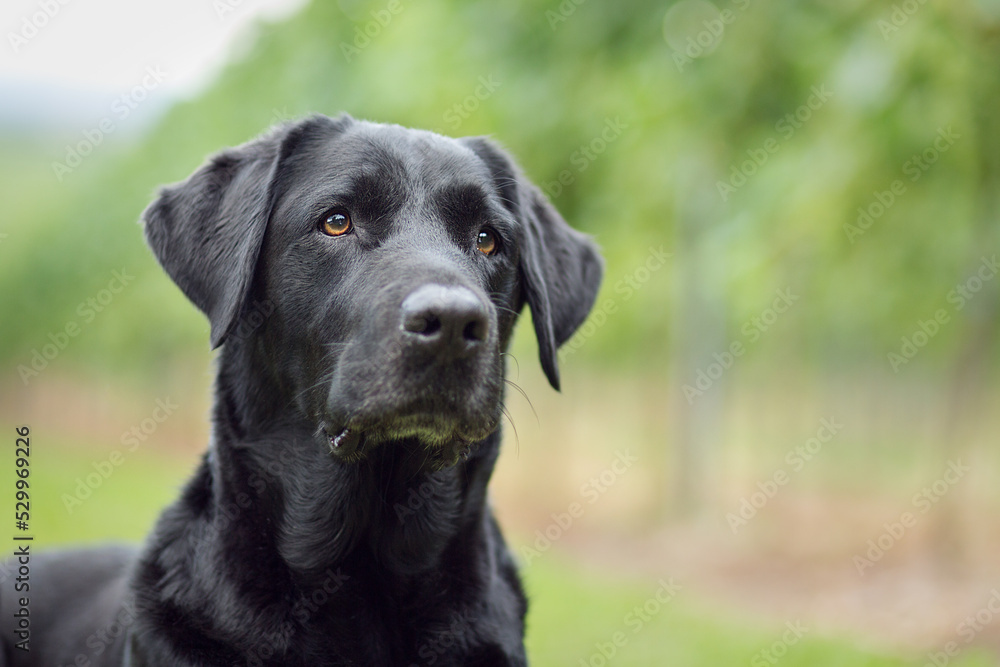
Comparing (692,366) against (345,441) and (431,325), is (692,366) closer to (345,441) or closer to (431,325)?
(345,441)

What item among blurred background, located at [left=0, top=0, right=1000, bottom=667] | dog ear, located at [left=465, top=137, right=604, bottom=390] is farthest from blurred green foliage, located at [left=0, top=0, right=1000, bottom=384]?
dog ear, located at [left=465, top=137, right=604, bottom=390]

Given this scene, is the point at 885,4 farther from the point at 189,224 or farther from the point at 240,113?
the point at 240,113

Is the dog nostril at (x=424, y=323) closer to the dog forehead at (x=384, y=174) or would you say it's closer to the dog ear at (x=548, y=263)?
the dog forehead at (x=384, y=174)

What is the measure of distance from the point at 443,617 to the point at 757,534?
1007 centimetres

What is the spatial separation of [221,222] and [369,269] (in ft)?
2.25

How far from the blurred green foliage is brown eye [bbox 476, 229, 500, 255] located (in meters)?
3.06

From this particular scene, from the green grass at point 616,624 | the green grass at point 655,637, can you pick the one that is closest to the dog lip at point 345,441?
the green grass at point 616,624

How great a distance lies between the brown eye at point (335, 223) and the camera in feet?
10.3

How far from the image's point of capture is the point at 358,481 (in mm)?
3137

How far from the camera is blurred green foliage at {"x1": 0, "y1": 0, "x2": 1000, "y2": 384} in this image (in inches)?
306

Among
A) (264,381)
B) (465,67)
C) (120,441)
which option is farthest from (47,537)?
(120,441)

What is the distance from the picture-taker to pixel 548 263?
12.3ft

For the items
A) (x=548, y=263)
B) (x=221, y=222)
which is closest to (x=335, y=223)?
(x=221, y=222)

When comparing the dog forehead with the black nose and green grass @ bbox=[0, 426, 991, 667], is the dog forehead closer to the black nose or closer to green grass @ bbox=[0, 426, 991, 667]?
the black nose
